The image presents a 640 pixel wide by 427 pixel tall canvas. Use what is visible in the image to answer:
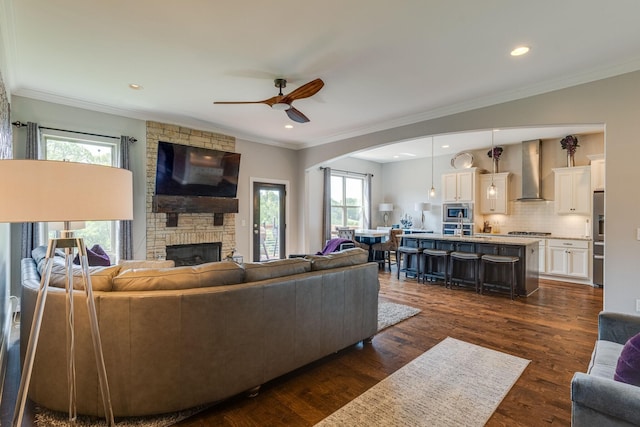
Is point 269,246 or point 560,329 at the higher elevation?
point 269,246

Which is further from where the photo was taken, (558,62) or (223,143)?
(223,143)

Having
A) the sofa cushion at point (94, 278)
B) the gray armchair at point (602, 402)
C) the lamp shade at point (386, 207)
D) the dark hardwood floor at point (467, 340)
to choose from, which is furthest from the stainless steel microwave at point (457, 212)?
the sofa cushion at point (94, 278)

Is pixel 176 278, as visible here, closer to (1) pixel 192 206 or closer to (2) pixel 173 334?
(2) pixel 173 334

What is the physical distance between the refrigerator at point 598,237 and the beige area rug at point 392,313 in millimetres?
4034

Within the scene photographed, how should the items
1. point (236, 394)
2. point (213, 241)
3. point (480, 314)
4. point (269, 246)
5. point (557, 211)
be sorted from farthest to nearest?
1. point (269, 246)
2. point (557, 211)
3. point (213, 241)
4. point (480, 314)
5. point (236, 394)

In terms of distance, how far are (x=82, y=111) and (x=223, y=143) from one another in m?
2.24

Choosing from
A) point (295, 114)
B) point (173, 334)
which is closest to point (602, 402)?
point (173, 334)

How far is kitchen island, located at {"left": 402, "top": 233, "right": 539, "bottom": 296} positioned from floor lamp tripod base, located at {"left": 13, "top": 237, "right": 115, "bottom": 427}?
17.6 feet

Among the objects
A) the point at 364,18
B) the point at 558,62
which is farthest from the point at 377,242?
the point at 364,18

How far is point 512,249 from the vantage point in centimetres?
504

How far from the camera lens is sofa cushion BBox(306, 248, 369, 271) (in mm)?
2689

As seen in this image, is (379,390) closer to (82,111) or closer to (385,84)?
(385,84)

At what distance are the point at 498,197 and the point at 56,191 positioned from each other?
27.1 feet

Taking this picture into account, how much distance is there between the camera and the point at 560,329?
11.5 feet
